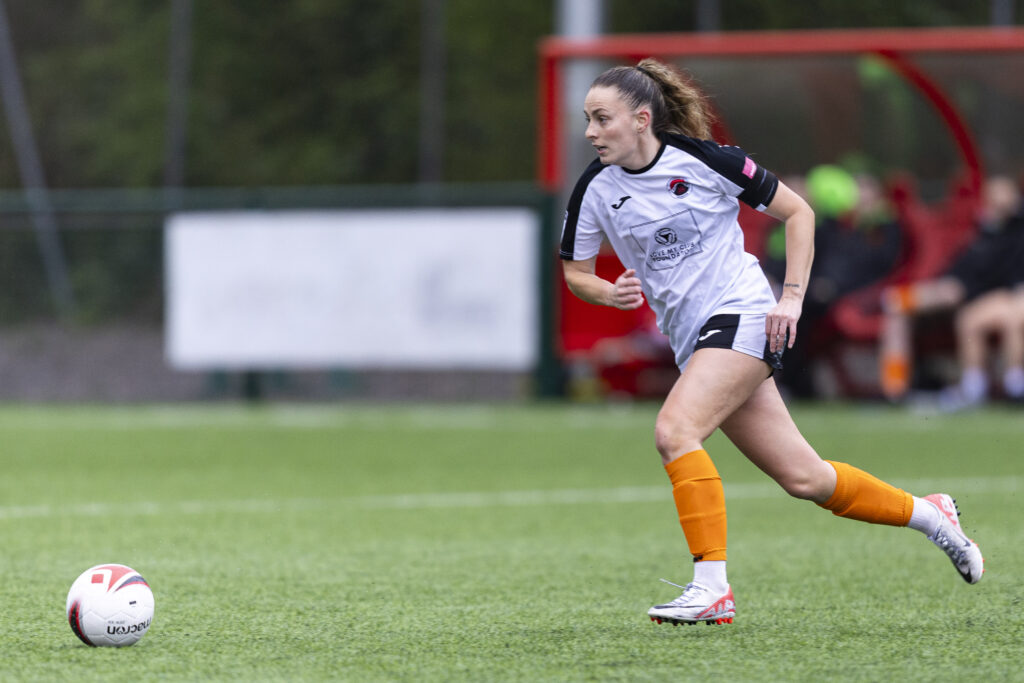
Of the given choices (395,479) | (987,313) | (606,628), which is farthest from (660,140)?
(987,313)

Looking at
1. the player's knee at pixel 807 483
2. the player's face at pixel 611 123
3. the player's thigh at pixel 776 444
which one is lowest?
the player's knee at pixel 807 483

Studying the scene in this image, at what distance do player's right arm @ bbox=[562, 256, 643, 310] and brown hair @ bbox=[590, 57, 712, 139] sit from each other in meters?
0.49

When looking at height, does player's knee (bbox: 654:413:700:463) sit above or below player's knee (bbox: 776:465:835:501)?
above

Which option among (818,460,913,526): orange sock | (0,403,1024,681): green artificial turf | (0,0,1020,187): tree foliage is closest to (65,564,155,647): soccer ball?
(0,403,1024,681): green artificial turf

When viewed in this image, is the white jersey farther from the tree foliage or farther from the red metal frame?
the tree foliage

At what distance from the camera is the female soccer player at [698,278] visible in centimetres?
495

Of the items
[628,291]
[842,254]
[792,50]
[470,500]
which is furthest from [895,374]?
[628,291]

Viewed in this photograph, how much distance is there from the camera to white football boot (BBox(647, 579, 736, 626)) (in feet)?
15.6

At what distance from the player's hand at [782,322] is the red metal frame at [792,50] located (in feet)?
36.3

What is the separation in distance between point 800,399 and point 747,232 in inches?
65.0

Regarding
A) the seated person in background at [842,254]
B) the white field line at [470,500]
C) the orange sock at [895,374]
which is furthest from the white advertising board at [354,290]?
the white field line at [470,500]

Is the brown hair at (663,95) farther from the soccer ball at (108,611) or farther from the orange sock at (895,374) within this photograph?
the orange sock at (895,374)

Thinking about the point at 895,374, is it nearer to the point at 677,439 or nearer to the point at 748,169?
the point at 748,169

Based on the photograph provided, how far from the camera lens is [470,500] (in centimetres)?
874
